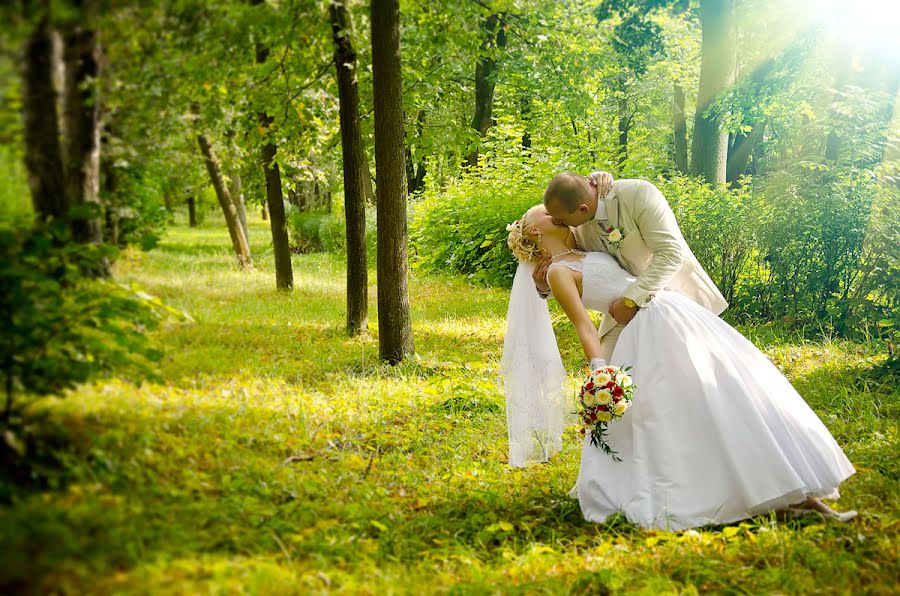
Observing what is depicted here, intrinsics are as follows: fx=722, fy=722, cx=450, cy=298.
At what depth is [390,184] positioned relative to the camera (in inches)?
279

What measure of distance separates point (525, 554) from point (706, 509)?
1127 millimetres

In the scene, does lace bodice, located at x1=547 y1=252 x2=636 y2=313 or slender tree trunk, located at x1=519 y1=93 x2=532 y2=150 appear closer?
lace bodice, located at x1=547 y1=252 x2=636 y2=313

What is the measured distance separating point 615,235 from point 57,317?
320cm

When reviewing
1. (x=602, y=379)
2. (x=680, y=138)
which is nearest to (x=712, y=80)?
(x=680, y=138)

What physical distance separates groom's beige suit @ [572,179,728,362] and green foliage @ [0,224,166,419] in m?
2.91

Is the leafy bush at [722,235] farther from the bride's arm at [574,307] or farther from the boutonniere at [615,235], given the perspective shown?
the bride's arm at [574,307]

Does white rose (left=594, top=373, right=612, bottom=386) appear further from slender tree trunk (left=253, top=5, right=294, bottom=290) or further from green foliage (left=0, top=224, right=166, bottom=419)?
slender tree trunk (left=253, top=5, right=294, bottom=290)

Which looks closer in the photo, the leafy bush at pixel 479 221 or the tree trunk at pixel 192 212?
the tree trunk at pixel 192 212

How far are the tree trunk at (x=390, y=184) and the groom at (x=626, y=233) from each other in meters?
2.61

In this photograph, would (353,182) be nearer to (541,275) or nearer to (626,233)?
(541,275)

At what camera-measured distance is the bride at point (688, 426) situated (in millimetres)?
4145

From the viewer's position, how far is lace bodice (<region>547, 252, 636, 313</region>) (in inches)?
182

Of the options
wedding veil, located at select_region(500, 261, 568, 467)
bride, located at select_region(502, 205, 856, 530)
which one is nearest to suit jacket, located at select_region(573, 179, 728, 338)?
bride, located at select_region(502, 205, 856, 530)

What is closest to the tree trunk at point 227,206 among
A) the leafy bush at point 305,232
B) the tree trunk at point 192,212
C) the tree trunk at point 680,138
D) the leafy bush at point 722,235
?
the tree trunk at point 192,212
